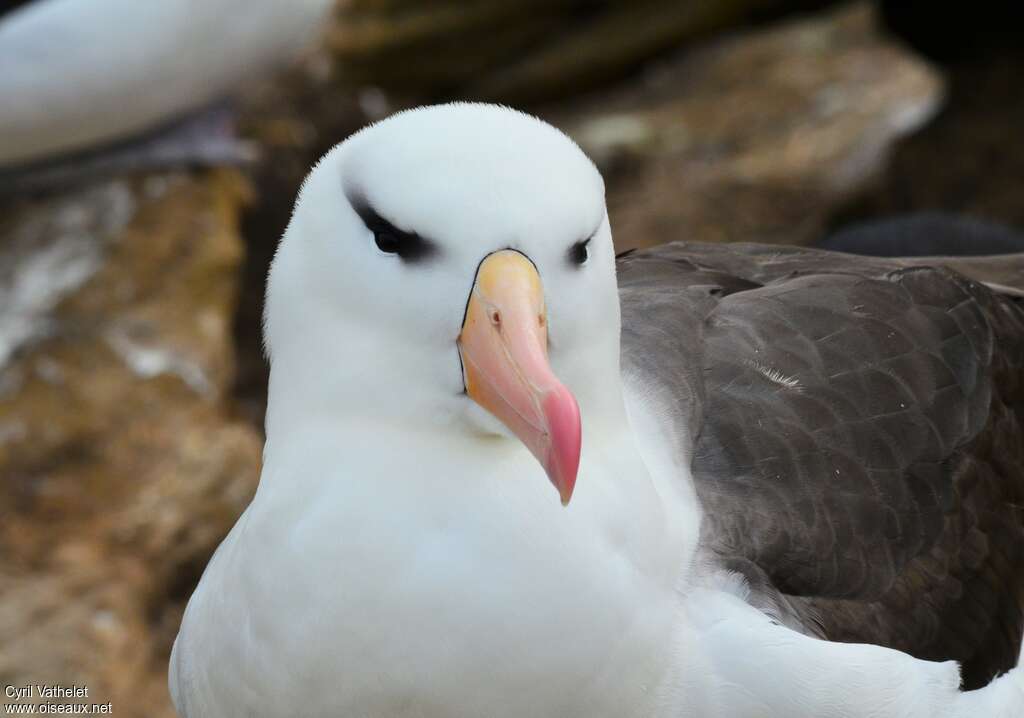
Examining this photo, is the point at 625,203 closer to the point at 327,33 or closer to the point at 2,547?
the point at 327,33

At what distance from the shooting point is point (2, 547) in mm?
4293

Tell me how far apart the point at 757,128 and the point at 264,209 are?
293cm

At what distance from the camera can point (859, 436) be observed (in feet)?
9.24

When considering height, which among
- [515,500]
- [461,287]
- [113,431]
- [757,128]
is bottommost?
[757,128]

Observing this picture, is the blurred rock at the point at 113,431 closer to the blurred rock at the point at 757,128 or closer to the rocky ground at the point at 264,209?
the rocky ground at the point at 264,209

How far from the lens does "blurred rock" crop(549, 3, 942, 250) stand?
6922 mm

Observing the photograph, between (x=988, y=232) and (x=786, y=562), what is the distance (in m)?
2.00

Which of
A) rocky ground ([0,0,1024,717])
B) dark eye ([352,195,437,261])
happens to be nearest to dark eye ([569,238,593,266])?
dark eye ([352,195,437,261])

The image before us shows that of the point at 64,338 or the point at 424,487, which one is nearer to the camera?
the point at 424,487

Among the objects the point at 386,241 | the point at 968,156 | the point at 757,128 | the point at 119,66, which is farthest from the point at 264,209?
the point at 386,241

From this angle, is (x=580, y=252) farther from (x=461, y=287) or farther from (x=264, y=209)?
(x=264, y=209)

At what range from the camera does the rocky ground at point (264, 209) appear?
4.38 m

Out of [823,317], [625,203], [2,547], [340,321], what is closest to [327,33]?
[625,203]

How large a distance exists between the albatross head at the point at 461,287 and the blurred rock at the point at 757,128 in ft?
14.9
